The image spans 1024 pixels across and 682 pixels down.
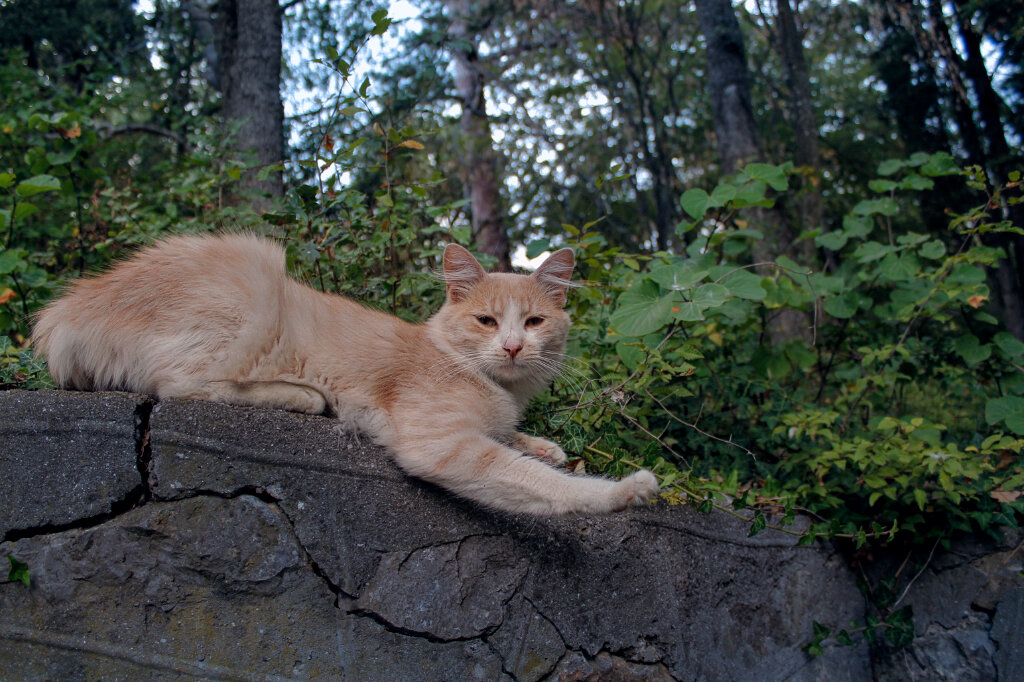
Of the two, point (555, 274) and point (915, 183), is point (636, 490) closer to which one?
Answer: point (555, 274)

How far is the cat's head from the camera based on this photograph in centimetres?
267

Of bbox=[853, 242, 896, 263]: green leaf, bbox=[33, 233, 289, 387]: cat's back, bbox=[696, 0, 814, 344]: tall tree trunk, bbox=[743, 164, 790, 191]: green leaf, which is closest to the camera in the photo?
bbox=[33, 233, 289, 387]: cat's back

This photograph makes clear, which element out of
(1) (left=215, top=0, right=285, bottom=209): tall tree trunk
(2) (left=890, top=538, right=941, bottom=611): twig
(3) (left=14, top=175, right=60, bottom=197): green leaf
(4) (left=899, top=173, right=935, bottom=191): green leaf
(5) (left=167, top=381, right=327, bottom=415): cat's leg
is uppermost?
(1) (left=215, top=0, right=285, bottom=209): tall tree trunk

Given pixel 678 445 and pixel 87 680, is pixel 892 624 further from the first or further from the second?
pixel 87 680

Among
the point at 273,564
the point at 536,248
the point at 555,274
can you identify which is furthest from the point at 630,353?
the point at 273,564

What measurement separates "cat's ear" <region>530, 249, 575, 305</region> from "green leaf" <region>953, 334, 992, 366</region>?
6.73ft

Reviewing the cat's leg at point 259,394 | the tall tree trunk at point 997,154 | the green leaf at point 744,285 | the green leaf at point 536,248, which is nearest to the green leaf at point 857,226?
the green leaf at point 744,285

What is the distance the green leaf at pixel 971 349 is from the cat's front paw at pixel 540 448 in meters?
2.18

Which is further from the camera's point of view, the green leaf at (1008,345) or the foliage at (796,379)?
the green leaf at (1008,345)

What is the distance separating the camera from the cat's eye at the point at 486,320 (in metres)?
2.79

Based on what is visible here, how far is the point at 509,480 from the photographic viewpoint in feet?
7.29

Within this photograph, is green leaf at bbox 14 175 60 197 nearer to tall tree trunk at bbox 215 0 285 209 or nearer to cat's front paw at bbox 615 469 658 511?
tall tree trunk at bbox 215 0 285 209

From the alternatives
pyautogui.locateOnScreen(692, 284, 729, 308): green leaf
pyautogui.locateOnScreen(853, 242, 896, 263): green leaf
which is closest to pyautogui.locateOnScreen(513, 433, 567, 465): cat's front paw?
pyautogui.locateOnScreen(692, 284, 729, 308): green leaf

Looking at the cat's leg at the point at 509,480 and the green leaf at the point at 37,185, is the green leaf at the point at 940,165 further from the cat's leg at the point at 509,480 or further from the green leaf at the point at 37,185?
the green leaf at the point at 37,185
